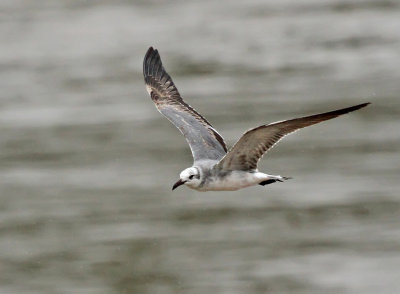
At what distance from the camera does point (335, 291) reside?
45.9 ft

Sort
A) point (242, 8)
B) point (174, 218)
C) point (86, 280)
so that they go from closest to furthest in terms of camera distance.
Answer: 1. point (86, 280)
2. point (174, 218)
3. point (242, 8)

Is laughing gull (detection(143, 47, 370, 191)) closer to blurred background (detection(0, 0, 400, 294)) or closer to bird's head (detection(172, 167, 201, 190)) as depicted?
bird's head (detection(172, 167, 201, 190))

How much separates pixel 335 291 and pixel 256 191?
3.43 metres

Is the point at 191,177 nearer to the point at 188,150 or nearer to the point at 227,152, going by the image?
the point at 227,152

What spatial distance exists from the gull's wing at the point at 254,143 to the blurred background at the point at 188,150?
4.46 metres

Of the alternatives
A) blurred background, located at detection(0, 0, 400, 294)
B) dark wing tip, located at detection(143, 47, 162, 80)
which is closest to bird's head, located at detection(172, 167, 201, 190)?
dark wing tip, located at detection(143, 47, 162, 80)

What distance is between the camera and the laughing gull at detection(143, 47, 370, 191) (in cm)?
904

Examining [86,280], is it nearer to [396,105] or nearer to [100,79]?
[396,105]

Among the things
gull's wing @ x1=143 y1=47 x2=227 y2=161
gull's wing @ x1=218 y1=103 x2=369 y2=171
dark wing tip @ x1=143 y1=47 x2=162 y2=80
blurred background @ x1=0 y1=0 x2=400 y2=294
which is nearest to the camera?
gull's wing @ x1=218 y1=103 x2=369 y2=171

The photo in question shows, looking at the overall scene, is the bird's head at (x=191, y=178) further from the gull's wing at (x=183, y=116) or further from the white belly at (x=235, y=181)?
the gull's wing at (x=183, y=116)

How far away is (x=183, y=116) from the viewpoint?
11.2 m

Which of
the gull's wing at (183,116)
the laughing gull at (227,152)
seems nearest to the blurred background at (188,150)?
the gull's wing at (183,116)

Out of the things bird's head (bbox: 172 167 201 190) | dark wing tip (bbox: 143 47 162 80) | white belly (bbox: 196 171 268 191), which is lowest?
white belly (bbox: 196 171 268 191)

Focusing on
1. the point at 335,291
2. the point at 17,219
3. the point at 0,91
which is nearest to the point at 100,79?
the point at 0,91
